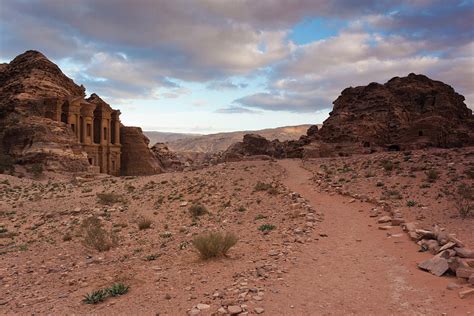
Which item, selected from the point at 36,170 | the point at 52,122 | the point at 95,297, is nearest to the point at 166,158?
the point at 52,122

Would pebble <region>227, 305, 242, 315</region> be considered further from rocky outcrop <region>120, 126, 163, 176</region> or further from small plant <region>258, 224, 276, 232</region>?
rocky outcrop <region>120, 126, 163, 176</region>

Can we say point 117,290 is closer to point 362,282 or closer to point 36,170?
point 362,282

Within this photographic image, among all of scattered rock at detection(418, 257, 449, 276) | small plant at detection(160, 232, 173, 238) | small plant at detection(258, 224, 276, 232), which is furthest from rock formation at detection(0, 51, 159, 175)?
scattered rock at detection(418, 257, 449, 276)

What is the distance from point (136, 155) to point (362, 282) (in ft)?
164

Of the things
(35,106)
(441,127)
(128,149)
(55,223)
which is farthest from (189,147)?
(55,223)

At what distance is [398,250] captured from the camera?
8.41 metres

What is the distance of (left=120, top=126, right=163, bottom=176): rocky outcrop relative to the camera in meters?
52.7

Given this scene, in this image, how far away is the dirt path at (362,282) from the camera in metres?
5.69

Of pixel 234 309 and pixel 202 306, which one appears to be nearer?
pixel 234 309

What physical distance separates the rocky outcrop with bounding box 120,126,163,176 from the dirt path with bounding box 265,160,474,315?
148 feet

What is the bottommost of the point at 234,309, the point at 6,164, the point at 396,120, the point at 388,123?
the point at 234,309

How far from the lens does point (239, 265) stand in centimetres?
801

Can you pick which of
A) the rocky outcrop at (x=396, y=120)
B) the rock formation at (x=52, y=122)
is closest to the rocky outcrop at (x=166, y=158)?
the rock formation at (x=52, y=122)

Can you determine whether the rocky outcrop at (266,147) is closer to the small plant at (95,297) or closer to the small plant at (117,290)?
the small plant at (117,290)
